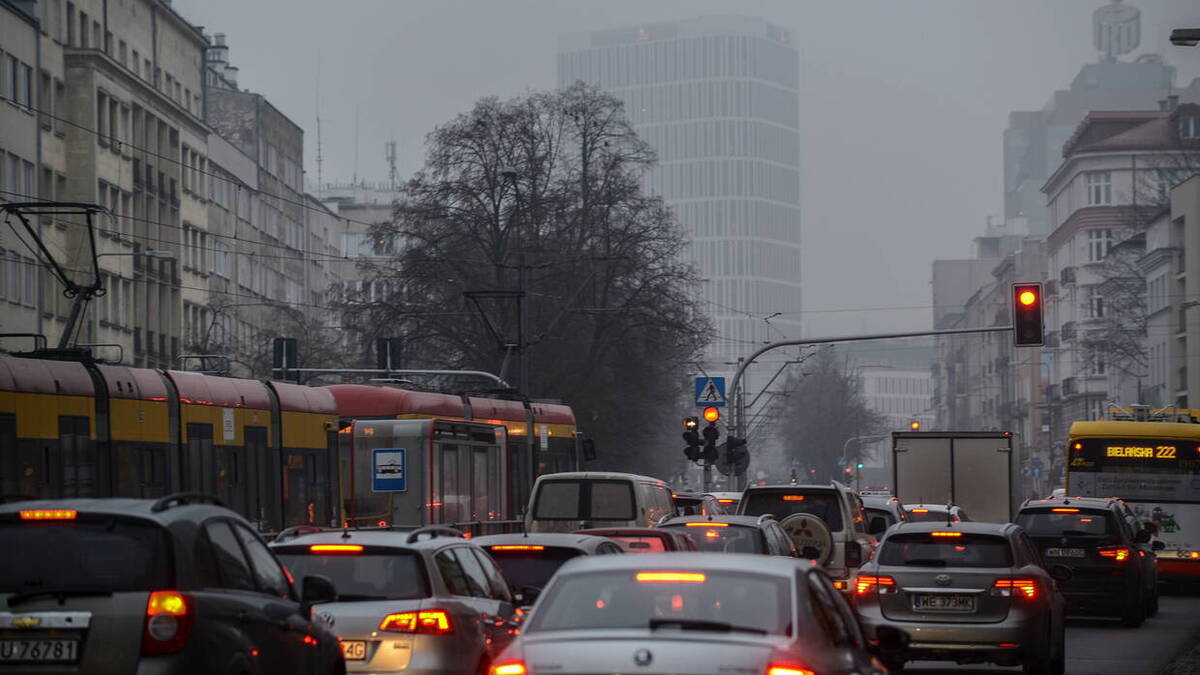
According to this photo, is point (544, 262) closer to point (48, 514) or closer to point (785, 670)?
point (48, 514)

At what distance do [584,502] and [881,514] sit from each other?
547 cm

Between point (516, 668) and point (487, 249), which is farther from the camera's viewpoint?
point (487, 249)

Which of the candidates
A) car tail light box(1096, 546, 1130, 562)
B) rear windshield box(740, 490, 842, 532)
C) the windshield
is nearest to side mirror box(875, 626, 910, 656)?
the windshield

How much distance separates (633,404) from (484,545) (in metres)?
56.2

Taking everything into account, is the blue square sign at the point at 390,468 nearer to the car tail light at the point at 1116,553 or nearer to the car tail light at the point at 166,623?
the car tail light at the point at 1116,553

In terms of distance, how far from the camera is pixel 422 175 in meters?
70.2

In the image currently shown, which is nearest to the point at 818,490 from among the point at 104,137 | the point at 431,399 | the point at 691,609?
the point at 431,399

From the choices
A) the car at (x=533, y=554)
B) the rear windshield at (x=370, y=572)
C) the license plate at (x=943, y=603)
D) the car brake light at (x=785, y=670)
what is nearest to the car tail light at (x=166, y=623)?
the car brake light at (x=785, y=670)

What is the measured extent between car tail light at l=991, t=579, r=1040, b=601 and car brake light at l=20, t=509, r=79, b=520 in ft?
33.5

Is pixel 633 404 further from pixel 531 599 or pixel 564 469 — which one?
pixel 531 599

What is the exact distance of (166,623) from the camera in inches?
408

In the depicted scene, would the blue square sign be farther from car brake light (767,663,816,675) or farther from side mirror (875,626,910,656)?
car brake light (767,663,816,675)

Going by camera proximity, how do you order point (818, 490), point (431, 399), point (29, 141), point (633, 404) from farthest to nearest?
1. point (633, 404)
2. point (29, 141)
3. point (431, 399)
4. point (818, 490)

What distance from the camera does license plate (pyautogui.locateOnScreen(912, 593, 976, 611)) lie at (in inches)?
749
